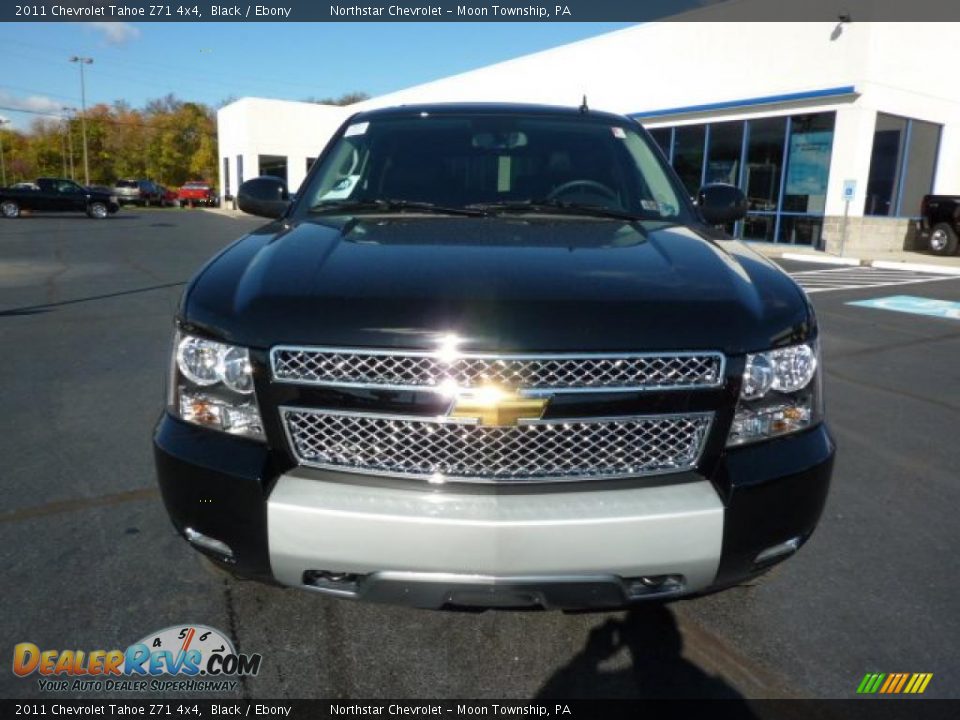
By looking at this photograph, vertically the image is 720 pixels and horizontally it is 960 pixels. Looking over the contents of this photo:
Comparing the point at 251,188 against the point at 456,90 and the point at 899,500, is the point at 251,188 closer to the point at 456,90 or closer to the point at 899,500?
the point at 899,500

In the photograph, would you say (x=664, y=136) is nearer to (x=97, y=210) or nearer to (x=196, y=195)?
A: (x=97, y=210)

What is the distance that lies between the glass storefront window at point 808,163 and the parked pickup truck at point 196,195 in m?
41.0

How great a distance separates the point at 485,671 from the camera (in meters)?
2.18

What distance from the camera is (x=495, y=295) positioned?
187 cm

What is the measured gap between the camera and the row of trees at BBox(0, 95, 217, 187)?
7531 cm

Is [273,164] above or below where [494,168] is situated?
above

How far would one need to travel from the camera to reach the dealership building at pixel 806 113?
17562mm

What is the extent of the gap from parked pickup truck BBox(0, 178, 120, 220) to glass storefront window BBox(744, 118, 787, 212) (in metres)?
25.2

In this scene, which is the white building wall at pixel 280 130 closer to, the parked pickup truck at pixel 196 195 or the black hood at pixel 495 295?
the parked pickup truck at pixel 196 195

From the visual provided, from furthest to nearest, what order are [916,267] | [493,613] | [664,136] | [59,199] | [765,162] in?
[59,199], [664,136], [765,162], [916,267], [493,613]

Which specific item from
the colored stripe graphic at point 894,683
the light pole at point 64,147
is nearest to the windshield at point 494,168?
the colored stripe graphic at point 894,683

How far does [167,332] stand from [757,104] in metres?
17.6

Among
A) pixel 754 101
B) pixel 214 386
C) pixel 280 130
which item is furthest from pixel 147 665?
pixel 280 130

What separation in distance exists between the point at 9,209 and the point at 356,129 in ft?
Result: 103
